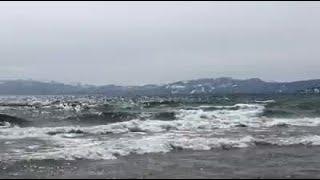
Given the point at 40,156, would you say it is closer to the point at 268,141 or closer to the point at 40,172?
the point at 40,172

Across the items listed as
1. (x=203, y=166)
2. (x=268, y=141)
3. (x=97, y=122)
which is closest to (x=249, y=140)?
(x=268, y=141)

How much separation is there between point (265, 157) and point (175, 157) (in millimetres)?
3105

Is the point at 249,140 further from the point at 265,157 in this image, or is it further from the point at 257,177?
the point at 257,177

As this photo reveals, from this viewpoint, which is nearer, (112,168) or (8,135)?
(112,168)

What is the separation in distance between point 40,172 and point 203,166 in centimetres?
482

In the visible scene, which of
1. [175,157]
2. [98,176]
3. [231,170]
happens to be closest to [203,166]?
[231,170]

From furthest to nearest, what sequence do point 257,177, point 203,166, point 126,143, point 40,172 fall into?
1. point 126,143
2. point 203,166
3. point 40,172
4. point 257,177

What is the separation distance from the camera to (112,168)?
1623 cm

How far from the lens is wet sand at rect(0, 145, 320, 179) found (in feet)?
48.6

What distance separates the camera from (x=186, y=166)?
16594 millimetres

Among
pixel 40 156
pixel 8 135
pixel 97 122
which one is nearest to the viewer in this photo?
pixel 40 156

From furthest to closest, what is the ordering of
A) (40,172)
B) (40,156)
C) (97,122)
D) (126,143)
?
(97,122) → (126,143) → (40,156) → (40,172)

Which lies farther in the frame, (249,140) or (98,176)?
(249,140)

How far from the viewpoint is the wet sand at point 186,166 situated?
1481 centimetres
